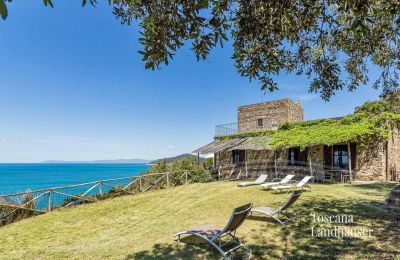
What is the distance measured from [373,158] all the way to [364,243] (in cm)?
1319

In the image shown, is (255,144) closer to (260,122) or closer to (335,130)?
(335,130)

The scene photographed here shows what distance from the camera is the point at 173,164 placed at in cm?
1978

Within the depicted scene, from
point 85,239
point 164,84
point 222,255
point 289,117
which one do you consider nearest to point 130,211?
point 85,239

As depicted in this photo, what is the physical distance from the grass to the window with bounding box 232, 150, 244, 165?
40.4 feet

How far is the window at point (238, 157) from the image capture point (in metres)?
24.2

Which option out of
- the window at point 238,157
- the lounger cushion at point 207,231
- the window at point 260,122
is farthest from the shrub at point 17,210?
the window at point 260,122

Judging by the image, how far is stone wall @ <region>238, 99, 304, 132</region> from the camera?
2609cm

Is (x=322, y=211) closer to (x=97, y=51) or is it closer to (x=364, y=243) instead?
(x=364, y=243)

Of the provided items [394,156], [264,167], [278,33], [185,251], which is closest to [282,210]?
[185,251]

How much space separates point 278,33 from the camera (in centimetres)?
489

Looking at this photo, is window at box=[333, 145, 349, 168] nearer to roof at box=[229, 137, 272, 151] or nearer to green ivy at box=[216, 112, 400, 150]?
green ivy at box=[216, 112, 400, 150]

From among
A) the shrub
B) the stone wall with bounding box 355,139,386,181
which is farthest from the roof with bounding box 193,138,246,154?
the shrub

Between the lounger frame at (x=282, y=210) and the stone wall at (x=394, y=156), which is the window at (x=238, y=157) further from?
the lounger frame at (x=282, y=210)

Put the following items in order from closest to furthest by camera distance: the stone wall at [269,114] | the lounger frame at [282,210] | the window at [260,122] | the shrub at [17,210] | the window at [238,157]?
the lounger frame at [282,210], the shrub at [17,210], the window at [238,157], the stone wall at [269,114], the window at [260,122]
